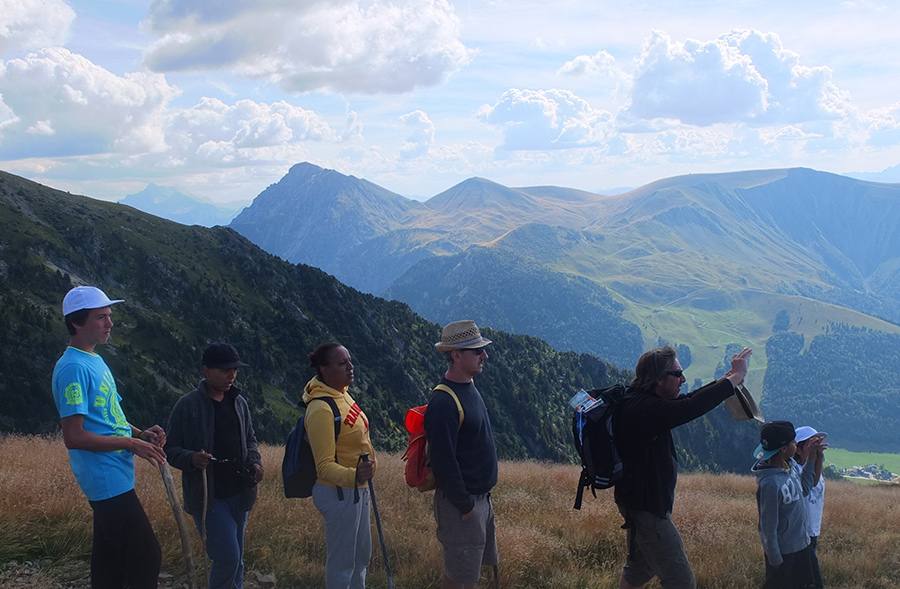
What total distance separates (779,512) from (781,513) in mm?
21

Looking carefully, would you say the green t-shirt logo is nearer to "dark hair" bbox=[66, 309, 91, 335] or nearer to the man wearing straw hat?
"dark hair" bbox=[66, 309, 91, 335]

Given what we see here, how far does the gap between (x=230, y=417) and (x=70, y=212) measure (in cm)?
10002

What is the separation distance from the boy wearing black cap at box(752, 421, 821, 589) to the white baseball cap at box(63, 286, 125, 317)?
18.6 ft

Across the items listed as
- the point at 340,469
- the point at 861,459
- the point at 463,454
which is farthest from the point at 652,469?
the point at 861,459

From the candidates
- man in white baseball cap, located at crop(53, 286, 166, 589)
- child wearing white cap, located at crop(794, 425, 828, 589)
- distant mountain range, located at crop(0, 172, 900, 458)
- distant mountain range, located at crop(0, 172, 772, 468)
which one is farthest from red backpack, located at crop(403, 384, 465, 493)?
distant mountain range, located at crop(0, 172, 772, 468)

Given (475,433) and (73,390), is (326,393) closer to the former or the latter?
(475,433)

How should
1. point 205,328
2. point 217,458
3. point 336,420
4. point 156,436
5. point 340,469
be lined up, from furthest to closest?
point 205,328 < point 217,458 < point 336,420 < point 340,469 < point 156,436

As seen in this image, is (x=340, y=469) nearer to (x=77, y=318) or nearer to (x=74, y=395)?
(x=74, y=395)

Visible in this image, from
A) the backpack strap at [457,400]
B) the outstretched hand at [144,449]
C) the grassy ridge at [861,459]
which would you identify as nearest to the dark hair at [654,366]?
the backpack strap at [457,400]

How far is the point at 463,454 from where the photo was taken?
16.3 ft

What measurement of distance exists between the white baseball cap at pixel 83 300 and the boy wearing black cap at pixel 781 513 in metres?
5.68

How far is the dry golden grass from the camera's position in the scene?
6.23m

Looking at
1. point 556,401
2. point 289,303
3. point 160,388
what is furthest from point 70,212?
point 556,401

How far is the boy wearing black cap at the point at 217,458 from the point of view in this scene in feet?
16.8
